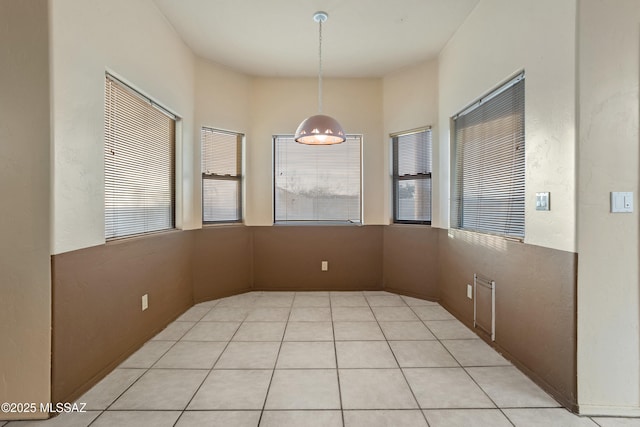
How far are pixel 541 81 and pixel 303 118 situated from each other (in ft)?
9.41

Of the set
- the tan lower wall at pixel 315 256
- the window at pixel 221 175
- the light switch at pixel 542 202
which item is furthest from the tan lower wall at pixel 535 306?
the window at pixel 221 175

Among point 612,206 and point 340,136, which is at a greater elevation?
point 340,136

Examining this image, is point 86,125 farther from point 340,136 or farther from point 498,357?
point 498,357

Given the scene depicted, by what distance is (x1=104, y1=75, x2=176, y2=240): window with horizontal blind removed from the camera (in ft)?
7.72

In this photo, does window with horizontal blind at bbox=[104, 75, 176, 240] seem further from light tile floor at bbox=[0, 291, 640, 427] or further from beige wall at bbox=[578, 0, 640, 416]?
beige wall at bbox=[578, 0, 640, 416]

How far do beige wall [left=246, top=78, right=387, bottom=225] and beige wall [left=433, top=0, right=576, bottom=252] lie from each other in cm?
160

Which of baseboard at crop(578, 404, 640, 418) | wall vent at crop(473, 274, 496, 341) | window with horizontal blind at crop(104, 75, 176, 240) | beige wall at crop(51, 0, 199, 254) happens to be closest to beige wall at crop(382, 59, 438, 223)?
wall vent at crop(473, 274, 496, 341)

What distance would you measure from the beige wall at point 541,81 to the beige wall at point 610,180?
0.21 ft

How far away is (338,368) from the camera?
2.26m

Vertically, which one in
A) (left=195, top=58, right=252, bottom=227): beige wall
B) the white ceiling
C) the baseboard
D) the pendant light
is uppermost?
the white ceiling

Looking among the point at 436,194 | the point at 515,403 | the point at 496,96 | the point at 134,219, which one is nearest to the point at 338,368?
the point at 515,403

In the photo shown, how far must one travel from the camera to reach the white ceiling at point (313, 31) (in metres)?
2.79

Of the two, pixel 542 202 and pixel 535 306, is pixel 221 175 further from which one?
pixel 535 306

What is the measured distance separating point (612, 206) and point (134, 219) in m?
3.47
